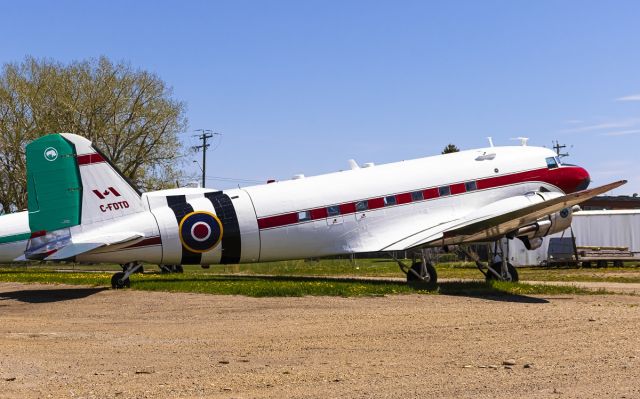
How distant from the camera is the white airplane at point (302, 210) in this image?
2302 cm

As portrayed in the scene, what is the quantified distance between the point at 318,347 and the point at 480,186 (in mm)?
16033

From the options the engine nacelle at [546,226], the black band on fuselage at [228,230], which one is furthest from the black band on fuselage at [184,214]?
the engine nacelle at [546,226]

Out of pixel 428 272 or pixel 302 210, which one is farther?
pixel 428 272

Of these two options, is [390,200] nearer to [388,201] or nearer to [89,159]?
[388,201]

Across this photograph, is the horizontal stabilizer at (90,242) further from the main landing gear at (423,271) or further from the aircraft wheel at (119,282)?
the main landing gear at (423,271)

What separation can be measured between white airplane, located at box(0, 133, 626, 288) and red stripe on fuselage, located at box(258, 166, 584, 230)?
38mm

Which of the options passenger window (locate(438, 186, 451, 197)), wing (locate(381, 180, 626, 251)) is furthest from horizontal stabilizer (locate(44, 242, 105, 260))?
passenger window (locate(438, 186, 451, 197))

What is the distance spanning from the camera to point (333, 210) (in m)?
26.8

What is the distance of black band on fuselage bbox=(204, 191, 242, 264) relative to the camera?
25.3 m

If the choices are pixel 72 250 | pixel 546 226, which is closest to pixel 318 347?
pixel 72 250

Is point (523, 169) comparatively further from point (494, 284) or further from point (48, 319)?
point (48, 319)

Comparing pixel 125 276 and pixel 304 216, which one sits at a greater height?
pixel 304 216

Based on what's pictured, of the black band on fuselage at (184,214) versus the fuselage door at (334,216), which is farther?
the fuselage door at (334,216)

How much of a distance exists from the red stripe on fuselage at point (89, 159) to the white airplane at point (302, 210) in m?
0.03
